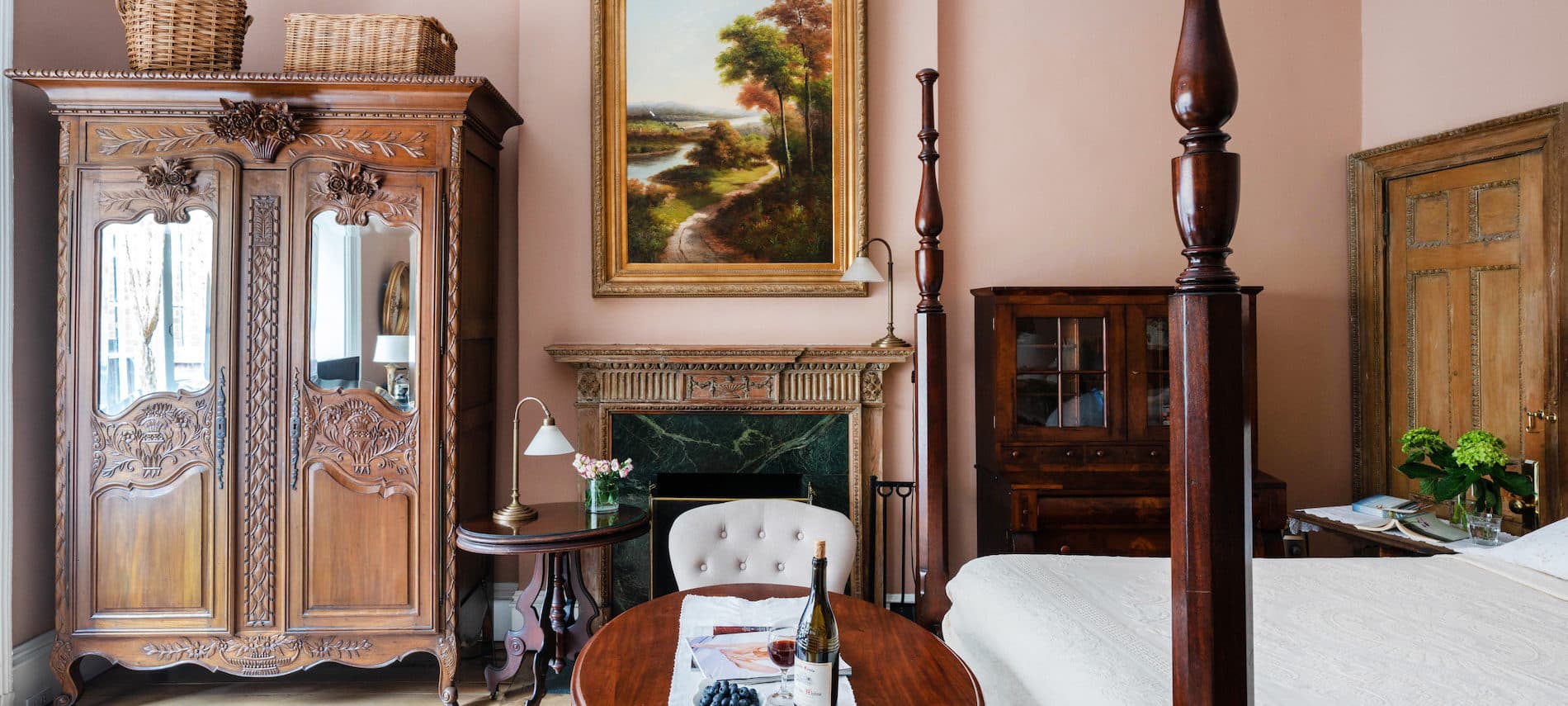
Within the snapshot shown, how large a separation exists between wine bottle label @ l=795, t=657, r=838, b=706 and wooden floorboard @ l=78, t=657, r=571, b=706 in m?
1.96

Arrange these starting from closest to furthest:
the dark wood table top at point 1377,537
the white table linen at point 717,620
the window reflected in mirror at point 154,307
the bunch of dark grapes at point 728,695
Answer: the bunch of dark grapes at point 728,695 → the white table linen at point 717,620 → the dark wood table top at point 1377,537 → the window reflected in mirror at point 154,307

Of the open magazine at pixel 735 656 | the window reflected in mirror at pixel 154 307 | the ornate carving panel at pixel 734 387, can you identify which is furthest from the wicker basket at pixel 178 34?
the open magazine at pixel 735 656

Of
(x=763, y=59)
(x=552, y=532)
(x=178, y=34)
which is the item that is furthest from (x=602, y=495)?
(x=178, y=34)

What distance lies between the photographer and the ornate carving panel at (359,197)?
2924mm

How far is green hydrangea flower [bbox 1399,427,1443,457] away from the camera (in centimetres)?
291

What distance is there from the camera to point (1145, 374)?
129 inches

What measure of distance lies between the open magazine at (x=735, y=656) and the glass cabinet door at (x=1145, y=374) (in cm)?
217

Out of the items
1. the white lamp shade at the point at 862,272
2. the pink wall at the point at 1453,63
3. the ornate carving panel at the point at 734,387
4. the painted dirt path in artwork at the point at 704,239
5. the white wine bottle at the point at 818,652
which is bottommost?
the white wine bottle at the point at 818,652

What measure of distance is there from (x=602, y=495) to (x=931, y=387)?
1.30 meters

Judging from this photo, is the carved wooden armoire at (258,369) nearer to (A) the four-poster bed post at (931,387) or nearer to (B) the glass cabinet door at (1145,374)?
(A) the four-poster bed post at (931,387)

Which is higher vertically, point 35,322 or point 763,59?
point 763,59

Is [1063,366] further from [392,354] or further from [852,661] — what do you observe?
[392,354]

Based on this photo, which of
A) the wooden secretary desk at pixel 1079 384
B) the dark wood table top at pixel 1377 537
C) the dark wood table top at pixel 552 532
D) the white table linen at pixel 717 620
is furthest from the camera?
the wooden secretary desk at pixel 1079 384

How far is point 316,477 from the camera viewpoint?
9.62 feet
